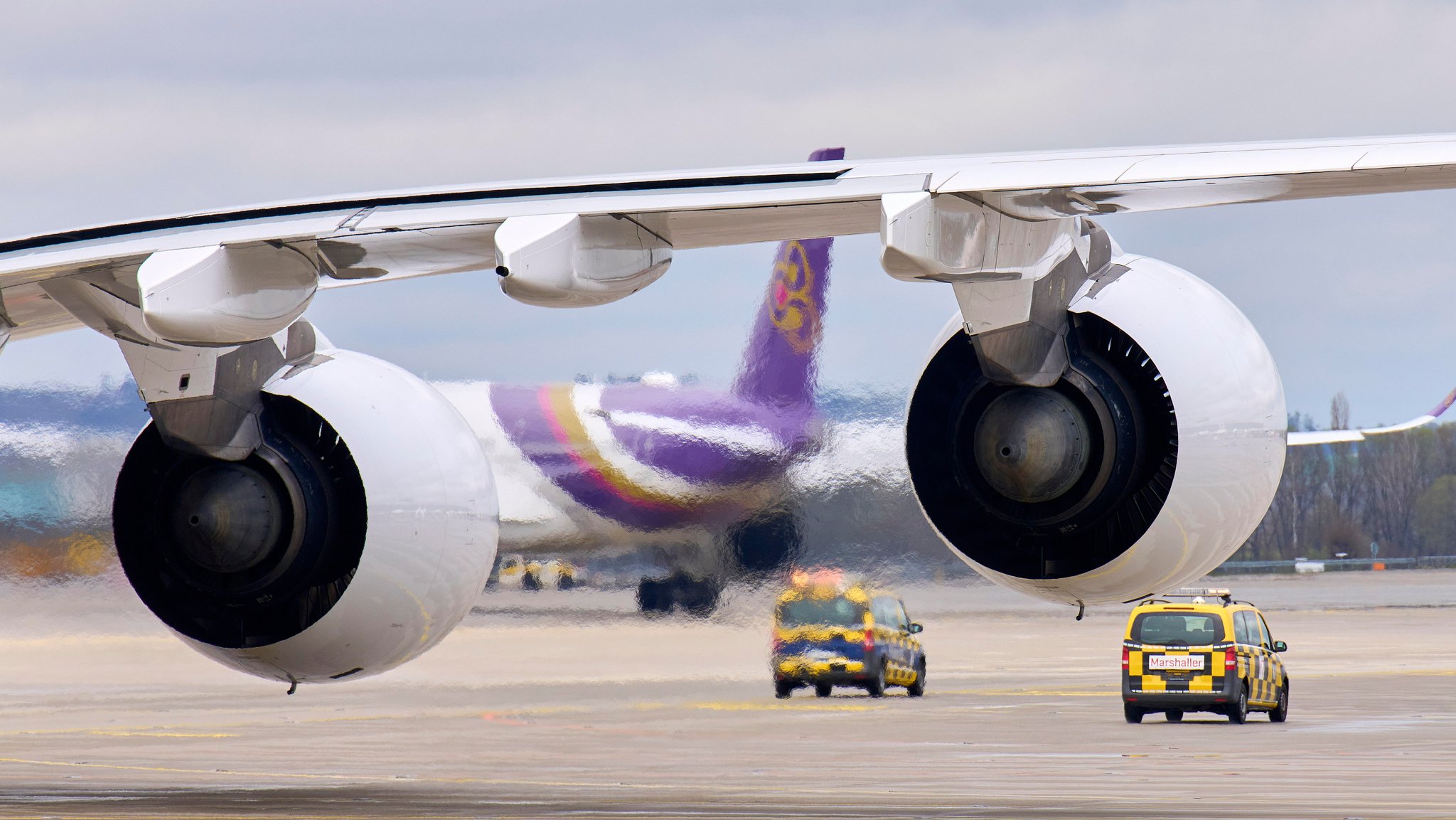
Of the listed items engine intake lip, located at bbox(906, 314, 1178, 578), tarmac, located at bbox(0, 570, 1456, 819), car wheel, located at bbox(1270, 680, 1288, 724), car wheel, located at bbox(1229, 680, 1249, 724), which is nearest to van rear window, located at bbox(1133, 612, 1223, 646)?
car wheel, located at bbox(1229, 680, 1249, 724)

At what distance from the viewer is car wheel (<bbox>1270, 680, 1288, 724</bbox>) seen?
81.1ft

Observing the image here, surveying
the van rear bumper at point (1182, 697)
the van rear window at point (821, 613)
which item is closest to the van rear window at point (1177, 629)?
the van rear bumper at point (1182, 697)

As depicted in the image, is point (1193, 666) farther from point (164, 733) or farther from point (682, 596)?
point (164, 733)

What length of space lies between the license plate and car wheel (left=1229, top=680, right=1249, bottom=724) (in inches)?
21.5

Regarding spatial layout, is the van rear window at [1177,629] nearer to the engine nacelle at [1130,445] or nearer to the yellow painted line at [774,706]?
the yellow painted line at [774,706]

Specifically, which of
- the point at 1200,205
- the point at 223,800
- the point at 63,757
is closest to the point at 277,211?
the point at 1200,205

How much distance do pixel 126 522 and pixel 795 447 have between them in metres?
15.7

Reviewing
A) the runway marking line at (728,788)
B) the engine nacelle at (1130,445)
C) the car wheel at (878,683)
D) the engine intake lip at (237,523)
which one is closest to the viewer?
the engine nacelle at (1130,445)

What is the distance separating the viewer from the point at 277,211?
8.55m

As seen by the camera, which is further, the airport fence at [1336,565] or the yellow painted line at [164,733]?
the airport fence at [1336,565]

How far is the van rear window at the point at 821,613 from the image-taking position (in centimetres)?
2603

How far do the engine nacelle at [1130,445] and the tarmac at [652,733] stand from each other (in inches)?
104

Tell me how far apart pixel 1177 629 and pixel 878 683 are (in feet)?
19.2

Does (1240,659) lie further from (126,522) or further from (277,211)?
(277,211)
